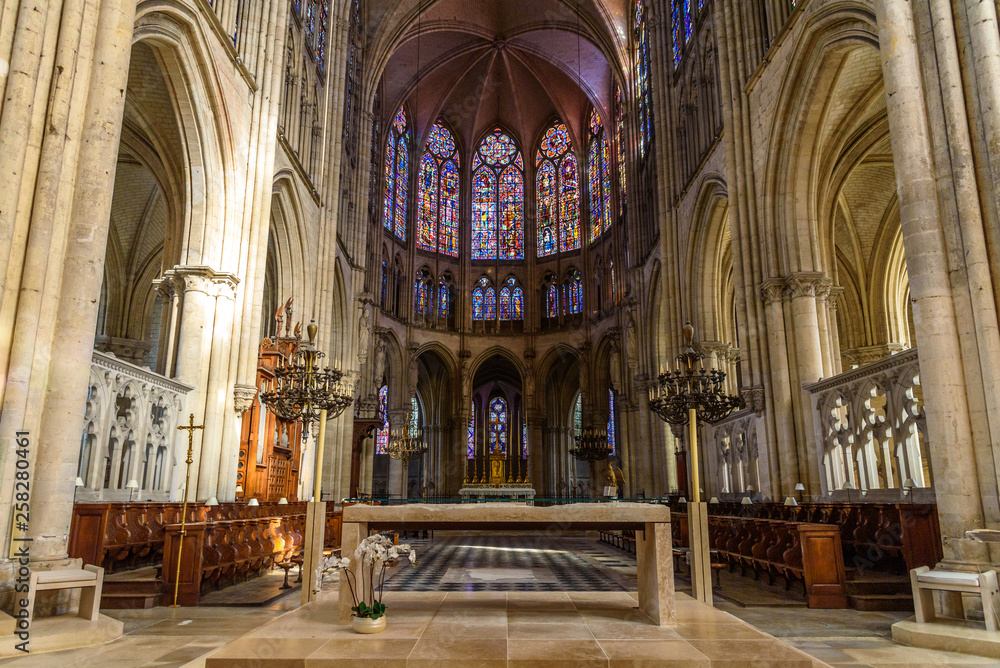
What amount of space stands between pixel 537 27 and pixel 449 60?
449 centimetres

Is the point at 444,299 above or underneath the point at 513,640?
above

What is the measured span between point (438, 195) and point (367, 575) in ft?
106

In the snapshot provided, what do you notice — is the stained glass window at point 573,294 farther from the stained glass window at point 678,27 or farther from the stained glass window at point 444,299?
the stained glass window at point 678,27

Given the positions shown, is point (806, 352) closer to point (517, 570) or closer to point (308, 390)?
point (517, 570)

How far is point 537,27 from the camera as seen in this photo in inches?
1259

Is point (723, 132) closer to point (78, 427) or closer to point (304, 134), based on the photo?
point (304, 134)

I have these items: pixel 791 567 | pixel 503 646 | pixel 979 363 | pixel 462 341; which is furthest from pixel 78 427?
pixel 462 341

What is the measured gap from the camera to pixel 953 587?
5.75 meters

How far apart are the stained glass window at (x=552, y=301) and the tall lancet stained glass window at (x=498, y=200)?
92.1 inches

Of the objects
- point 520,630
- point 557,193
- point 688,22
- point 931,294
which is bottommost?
point 520,630

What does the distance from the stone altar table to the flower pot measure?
0.42 metres

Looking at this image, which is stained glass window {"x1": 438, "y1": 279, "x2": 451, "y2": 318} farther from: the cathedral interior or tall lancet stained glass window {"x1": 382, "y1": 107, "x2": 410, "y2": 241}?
the cathedral interior

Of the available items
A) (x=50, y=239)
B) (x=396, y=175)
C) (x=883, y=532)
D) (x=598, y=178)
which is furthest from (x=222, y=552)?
(x=598, y=178)

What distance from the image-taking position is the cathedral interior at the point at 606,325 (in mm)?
6285
